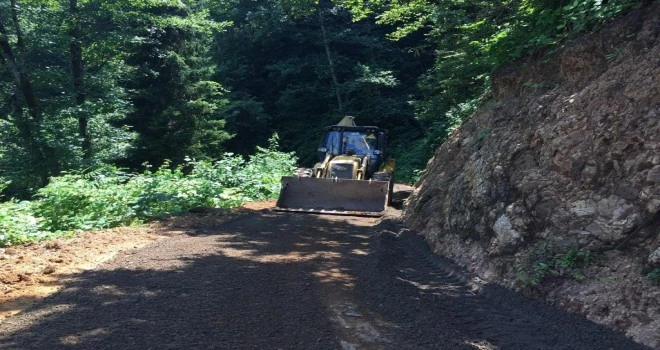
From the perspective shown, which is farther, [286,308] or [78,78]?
[78,78]

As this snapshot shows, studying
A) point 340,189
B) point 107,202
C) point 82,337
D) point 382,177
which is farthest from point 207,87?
point 82,337

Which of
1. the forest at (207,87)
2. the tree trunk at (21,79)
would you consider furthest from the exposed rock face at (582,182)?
the tree trunk at (21,79)

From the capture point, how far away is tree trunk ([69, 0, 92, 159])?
20.6 metres

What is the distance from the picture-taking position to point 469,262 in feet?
22.2

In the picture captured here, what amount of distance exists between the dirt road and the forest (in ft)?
12.5

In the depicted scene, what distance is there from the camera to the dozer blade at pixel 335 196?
12734 millimetres

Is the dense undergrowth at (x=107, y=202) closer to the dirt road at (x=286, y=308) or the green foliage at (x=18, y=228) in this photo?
the green foliage at (x=18, y=228)

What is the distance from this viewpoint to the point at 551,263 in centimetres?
538

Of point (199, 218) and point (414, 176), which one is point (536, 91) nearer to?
point (199, 218)

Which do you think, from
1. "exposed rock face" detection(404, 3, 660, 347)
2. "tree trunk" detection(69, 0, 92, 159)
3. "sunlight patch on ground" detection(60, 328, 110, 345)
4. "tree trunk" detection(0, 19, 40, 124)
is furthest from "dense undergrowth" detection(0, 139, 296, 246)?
"exposed rock face" detection(404, 3, 660, 347)

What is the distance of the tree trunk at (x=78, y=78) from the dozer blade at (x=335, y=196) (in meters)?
11.8

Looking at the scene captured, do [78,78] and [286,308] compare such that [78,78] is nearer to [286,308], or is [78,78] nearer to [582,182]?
[286,308]

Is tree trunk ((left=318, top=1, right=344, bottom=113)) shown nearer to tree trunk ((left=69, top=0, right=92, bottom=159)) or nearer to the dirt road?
tree trunk ((left=69, top=0, right=92, bottom=159))

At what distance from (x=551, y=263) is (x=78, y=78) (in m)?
20.9
